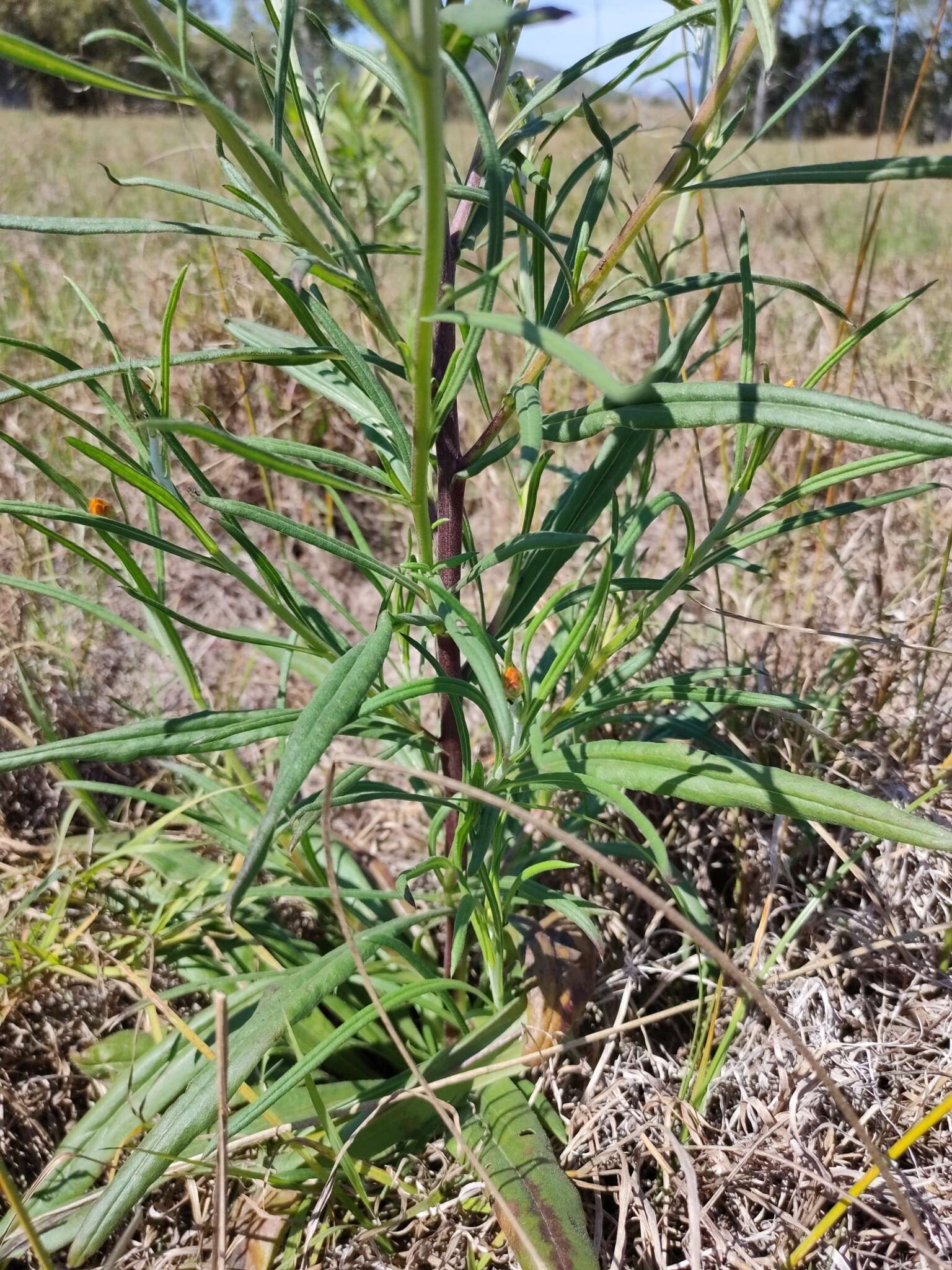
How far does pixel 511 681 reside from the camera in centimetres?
84

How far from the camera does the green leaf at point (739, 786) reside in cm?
65

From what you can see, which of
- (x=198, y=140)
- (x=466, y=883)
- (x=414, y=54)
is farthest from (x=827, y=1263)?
(x=198, y=140)

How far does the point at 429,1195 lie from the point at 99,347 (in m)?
2.08

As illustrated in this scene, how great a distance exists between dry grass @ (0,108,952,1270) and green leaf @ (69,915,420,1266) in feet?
0.47

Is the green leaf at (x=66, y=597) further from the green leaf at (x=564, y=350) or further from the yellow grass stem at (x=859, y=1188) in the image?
the yellow grass stem at (x=859, y=1188)

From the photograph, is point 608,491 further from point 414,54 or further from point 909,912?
point 909,912

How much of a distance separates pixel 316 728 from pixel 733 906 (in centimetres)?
93

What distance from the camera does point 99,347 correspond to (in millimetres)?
2184

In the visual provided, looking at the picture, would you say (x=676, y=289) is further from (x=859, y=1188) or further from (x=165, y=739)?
(x=859, y=1188)

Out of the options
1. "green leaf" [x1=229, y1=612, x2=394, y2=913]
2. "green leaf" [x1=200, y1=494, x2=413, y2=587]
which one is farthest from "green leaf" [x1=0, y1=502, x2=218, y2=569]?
"green leaf" [x1=229, y1=612, x2=394, y2=913]

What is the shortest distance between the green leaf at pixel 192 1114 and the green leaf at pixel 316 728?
0.30m

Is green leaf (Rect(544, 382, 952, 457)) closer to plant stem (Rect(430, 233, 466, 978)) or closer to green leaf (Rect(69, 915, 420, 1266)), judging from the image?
plant stem (Rect(430, 233, 466, 978))

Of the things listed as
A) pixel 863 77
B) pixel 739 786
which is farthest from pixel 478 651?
pixel 863 77

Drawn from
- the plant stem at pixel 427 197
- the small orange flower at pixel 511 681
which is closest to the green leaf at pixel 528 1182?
the small orange flower at pixel 511 681
